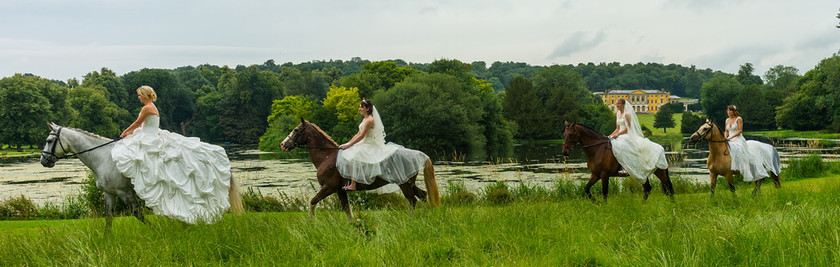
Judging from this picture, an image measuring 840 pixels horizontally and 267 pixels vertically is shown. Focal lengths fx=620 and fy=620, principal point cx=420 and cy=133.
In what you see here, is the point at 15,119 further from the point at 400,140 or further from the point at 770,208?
the point at 770,208

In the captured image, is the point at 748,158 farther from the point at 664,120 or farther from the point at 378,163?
the point at 664,120

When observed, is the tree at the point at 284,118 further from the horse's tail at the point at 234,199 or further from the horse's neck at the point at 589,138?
the horse's tail at the point at 234,199

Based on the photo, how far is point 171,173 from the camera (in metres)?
7.74

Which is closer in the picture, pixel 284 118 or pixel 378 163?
pixel 378 163

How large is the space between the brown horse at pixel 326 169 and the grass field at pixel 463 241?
122cm

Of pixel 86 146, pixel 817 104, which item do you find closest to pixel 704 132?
pixel 86 146

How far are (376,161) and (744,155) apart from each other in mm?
7408

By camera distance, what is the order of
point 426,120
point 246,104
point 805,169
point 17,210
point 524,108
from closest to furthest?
point 17,210
point 805,169
point 426,120
point 524,108
point 246,104

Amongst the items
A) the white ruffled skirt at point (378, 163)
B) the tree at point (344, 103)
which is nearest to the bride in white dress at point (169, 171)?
the white ruffled skirt at point (378, 163)

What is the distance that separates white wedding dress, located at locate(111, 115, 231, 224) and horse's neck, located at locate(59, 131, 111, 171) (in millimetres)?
312

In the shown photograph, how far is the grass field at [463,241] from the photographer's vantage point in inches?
206

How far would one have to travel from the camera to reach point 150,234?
681 centimetres

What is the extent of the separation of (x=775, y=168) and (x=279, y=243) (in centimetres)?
1065

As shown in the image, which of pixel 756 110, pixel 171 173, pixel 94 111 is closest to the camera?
pixel 171 173
